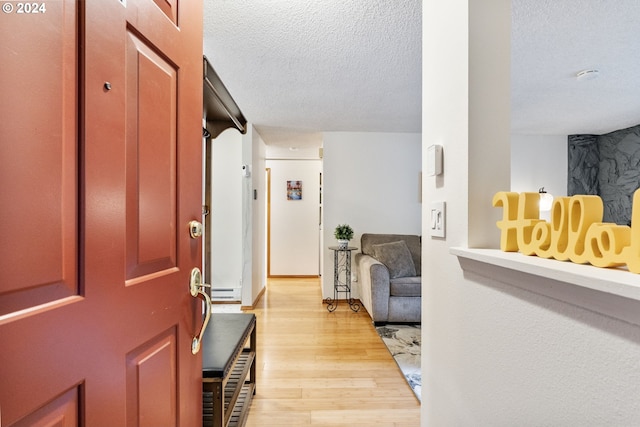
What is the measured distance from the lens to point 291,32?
199 centimetres

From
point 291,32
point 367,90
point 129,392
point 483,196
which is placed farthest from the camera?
point 367,90

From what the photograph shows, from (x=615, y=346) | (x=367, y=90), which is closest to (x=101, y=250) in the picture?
(x=615, y=346)

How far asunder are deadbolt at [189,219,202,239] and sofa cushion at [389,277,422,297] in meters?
2.86

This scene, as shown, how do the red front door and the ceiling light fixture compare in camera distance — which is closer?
the red front door

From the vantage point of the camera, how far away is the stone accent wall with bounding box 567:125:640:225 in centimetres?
412

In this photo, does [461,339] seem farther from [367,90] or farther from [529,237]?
[367,90]

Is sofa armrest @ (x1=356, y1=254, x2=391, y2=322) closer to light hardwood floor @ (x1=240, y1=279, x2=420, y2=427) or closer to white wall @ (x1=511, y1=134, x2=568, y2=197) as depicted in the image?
light hardwood floor @ (x1=240, y1=279, x2=420, y2=427)

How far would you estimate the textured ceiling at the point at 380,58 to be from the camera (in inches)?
70.6

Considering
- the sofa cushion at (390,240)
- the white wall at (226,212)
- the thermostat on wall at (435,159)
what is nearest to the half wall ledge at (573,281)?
the thermostat on wall at (435,159)

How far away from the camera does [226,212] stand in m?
4.58

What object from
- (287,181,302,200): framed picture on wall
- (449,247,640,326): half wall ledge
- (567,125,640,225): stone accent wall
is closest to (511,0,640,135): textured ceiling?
(567,125,640,225): stone accent wall

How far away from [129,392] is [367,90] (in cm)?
288

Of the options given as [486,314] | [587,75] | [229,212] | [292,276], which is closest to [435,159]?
[486,314]

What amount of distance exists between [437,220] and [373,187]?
3.46 meters
